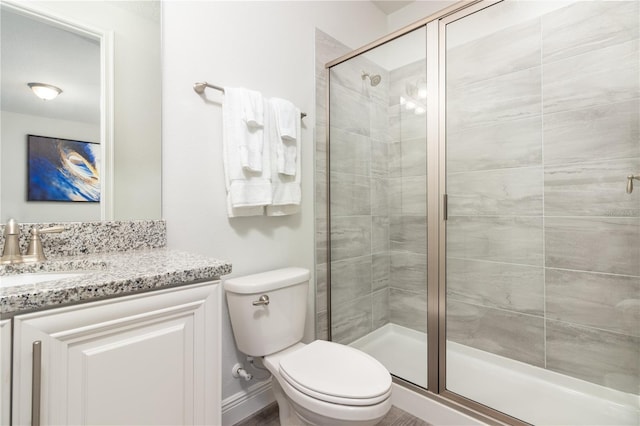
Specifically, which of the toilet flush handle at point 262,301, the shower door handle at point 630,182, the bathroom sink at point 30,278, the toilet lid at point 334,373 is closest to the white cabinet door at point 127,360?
the bathroom sink at point 30,278

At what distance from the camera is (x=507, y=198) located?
1713 mm

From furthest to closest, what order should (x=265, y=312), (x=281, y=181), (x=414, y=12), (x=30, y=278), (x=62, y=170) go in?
(x=414, y=12), (x=281, y=181), (x=265, y=312), (x=62, y=170), (x=30, y=278)

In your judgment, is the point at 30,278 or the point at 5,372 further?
the point at 30,278

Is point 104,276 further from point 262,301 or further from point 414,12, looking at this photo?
point 414,12

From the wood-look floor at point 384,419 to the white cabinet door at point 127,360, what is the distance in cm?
73

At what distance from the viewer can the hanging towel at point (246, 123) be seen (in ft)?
4.54

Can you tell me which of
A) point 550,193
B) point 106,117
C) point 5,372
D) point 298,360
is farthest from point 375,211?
point 5,372

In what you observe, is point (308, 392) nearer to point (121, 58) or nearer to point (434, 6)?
point (121, 58)

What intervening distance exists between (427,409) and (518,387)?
21.9 inches

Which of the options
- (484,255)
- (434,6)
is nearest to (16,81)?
(484,255)

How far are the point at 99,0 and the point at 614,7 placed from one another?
87.1 inches

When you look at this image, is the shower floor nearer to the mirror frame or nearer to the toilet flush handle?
the toilet flush handle

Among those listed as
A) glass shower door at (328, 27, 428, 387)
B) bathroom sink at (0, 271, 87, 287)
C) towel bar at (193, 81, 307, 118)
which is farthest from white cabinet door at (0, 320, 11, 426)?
glass shower door at (328, 27, 428, 387)

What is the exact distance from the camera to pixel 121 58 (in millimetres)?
1156
